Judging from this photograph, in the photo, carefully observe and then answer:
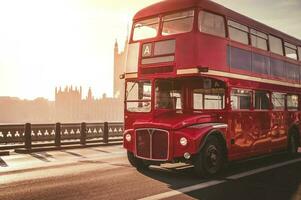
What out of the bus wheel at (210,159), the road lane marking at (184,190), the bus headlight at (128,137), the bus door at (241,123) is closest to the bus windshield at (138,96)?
the bus headlight at (128,137)

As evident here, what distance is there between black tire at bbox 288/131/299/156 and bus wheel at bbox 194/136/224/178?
210 inches

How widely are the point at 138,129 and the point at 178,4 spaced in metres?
3.26

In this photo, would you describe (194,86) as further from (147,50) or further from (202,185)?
(202,185)

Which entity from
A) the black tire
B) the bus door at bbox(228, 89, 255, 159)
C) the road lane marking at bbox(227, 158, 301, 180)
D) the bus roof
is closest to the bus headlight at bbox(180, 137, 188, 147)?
the road lane marking at bbox(227, 158, 301, 180)

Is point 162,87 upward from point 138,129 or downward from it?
upward

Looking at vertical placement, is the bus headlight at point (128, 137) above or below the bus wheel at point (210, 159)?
above

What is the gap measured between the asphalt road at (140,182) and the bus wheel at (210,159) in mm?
233

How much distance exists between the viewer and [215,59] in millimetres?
9844

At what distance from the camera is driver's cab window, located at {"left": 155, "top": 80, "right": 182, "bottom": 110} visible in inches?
389

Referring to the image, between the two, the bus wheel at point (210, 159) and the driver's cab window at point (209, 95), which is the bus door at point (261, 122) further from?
the bus wheel at point (210, 159)

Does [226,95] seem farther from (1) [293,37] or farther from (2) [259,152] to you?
(1) [293,37]

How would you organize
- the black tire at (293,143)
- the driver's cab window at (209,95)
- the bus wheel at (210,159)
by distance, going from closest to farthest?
the bus wheel at (210,159) < the driver's cab window at (209,95) < the black tire at (293,143)

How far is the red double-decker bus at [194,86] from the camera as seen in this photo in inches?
368

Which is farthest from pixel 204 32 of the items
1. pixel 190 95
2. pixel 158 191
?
pixel 158 191
